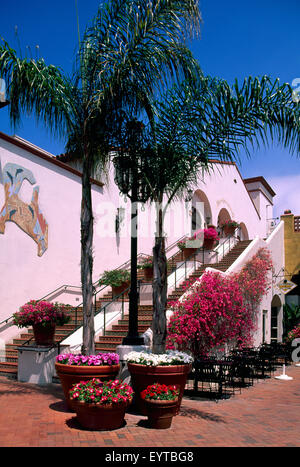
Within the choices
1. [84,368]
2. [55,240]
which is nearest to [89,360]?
[84,368]

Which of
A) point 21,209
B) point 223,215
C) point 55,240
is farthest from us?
point 223,215

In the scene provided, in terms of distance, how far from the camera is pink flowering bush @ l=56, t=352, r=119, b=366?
23.7 feet

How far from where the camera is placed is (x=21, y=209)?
41.7 feet

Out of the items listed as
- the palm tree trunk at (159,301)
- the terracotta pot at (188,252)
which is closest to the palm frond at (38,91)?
the palm tree trunk at (159,301)

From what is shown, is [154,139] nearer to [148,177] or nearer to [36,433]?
[148,177]

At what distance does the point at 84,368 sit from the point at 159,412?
4.41ft

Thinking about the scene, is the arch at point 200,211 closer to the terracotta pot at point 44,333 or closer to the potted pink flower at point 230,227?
the potted pink flower at point 230,227

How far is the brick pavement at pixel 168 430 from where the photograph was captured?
19.2ft

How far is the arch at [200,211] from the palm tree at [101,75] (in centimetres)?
1452

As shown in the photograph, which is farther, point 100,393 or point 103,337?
point 103,337

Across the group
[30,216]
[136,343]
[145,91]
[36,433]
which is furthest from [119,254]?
[36,433]

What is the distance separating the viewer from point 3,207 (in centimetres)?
1209

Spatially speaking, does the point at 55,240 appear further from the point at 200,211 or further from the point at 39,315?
the point at 200,211

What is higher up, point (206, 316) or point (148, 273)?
point (148, 273)
